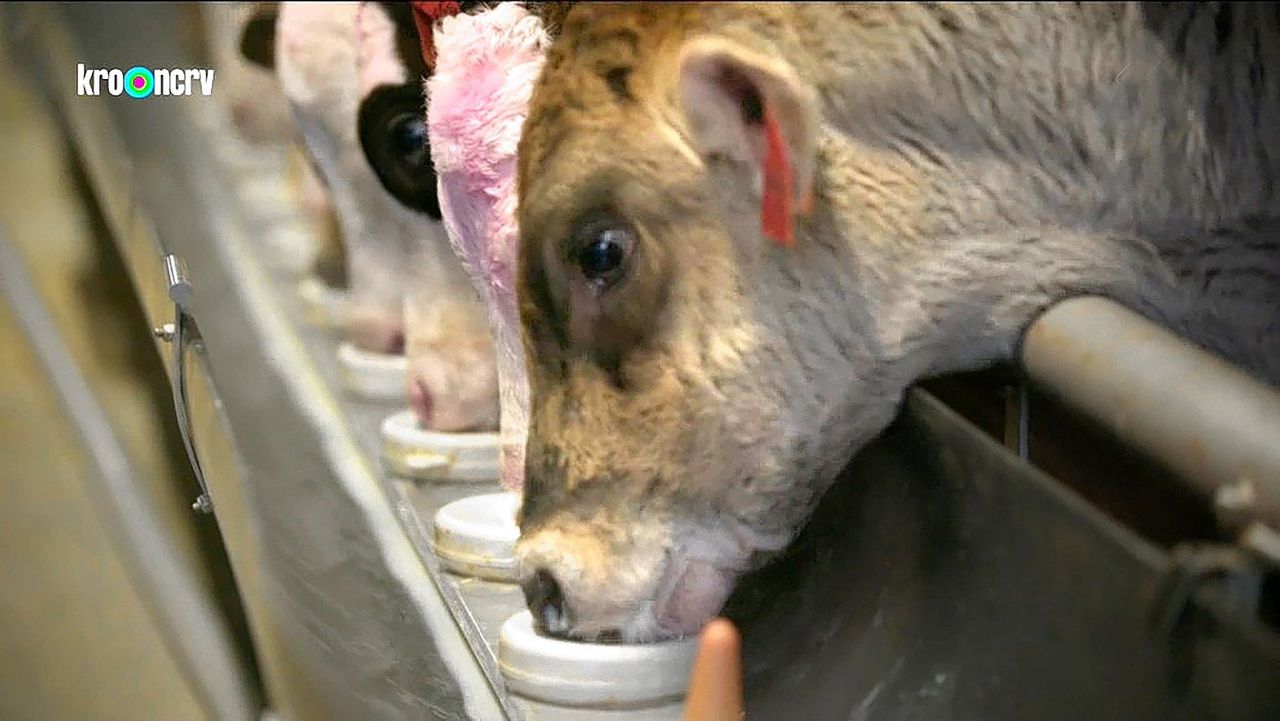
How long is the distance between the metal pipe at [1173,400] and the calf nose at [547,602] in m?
0.28

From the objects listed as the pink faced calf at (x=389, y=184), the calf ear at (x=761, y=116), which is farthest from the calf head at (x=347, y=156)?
the calf ear at (x=761, y=116)

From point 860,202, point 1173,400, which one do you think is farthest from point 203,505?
point 1173,400

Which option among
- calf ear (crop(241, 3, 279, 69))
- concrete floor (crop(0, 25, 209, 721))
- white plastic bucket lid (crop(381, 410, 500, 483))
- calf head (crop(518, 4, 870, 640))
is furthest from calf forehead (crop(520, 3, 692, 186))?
calf ear (crop(241, 3, 279, 69))

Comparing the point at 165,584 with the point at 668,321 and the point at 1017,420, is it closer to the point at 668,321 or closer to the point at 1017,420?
the point at 668,321

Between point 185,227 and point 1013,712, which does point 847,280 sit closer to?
point 1013,712

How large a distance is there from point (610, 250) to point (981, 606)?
9.3 inches

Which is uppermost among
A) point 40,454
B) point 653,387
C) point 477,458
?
point 653,387

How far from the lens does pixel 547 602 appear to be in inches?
31.1

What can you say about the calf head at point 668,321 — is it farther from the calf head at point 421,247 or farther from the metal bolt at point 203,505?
the calf head at point 421,247

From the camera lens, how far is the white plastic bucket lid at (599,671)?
0.78m

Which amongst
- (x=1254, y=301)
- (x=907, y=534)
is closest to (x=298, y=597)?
(x=907, y=534)

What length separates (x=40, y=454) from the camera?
906 millimetres

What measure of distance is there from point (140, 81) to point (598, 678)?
0.53m

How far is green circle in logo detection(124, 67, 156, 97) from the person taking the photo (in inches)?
39.4
